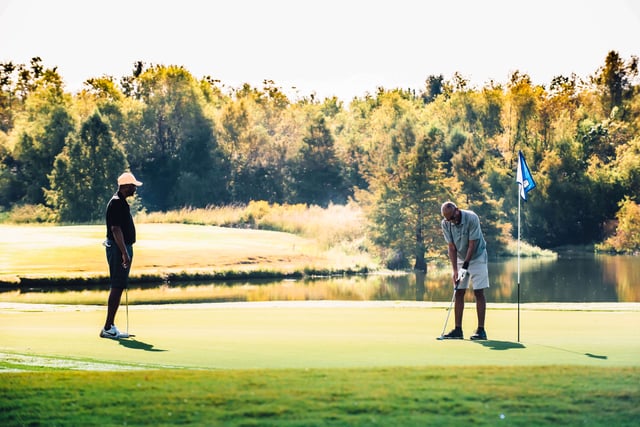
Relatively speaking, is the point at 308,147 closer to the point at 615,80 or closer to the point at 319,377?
the point at 615,80

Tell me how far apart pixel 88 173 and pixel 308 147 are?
1791 centimetres

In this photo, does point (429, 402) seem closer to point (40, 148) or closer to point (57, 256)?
point (57, 256)

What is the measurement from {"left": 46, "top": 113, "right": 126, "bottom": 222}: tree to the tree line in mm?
71

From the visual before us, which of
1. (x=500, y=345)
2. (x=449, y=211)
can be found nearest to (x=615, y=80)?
(x=449, y=211)

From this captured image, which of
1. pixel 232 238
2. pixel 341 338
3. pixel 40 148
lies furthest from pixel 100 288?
pixel 40 148

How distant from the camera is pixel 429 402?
297 inches

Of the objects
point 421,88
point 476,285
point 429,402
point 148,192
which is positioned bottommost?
point 429,402

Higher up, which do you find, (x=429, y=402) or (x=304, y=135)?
(x=304, y=135)

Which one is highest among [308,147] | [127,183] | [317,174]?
[308,147]

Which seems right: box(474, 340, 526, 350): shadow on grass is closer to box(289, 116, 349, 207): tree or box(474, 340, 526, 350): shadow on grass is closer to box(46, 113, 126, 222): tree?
box(46, 113, 126, 222): tree

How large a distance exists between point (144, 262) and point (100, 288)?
7647 millimetres

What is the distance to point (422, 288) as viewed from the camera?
1452 inches

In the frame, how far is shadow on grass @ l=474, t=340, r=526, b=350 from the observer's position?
34.1 ft

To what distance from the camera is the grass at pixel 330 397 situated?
7.22m
